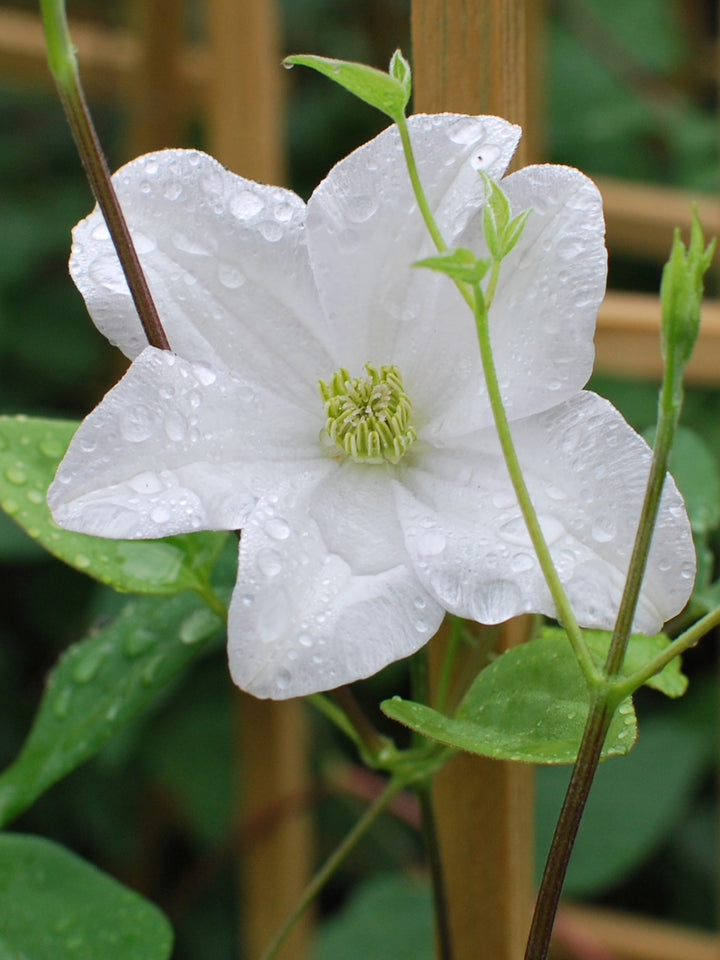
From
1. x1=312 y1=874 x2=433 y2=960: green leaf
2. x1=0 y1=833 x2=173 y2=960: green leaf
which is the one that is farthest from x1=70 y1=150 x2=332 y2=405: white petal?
x1=312 y1=874 x2=433 y2=960: green leaf

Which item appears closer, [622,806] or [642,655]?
[642,655]

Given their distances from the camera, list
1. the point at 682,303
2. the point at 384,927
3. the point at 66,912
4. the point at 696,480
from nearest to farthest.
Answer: the point at 682,303, the point at 66,912, the point at 696,480, the point at 384,927

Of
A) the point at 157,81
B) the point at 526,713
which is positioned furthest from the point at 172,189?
the point at 157,81

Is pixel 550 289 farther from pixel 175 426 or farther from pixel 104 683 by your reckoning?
pixel 104 683

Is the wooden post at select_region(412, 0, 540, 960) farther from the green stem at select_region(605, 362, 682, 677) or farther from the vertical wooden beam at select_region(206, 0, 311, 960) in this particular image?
the vertical wooden beam at select_region(206, 0, 311, 960)

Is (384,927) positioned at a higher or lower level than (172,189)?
lower

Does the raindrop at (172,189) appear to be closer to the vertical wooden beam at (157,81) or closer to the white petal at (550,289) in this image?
the white petal at (550,289)

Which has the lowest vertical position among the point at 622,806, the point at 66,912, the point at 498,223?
the point at 622,806
